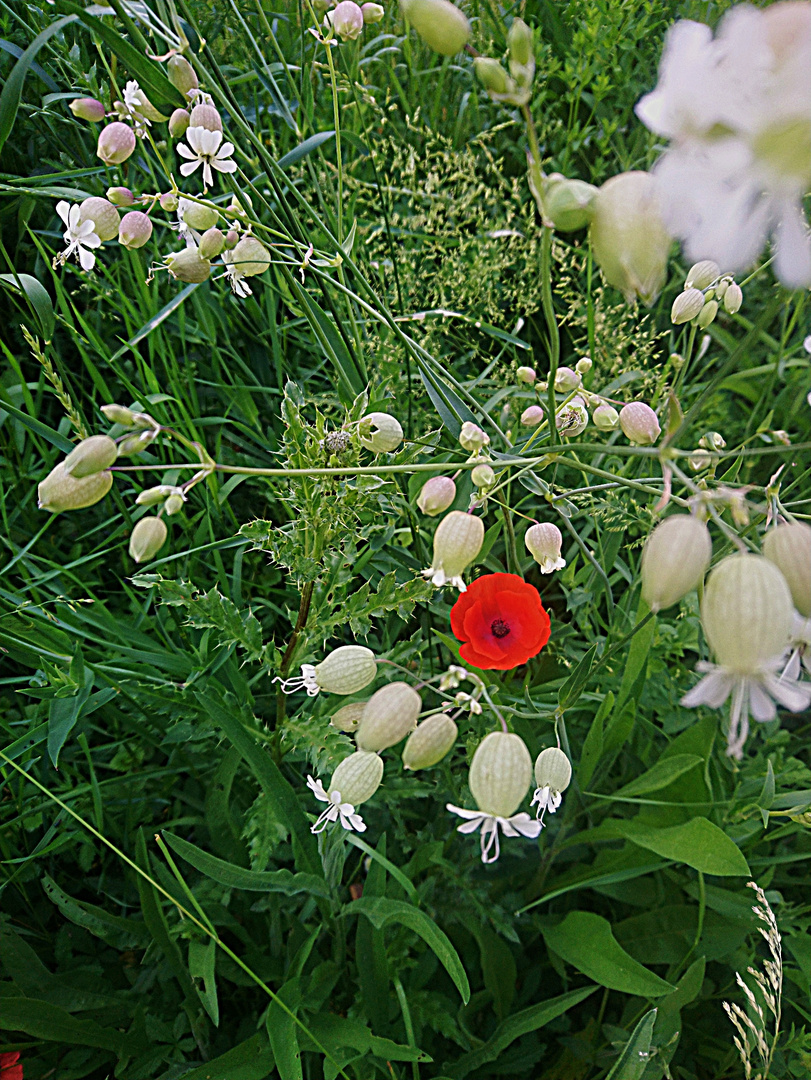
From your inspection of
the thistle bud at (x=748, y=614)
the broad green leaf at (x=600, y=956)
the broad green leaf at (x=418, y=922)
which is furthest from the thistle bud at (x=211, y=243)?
the broad green leaf at (x=600, y=956)

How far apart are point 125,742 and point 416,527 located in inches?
19.6

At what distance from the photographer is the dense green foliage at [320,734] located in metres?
0.82

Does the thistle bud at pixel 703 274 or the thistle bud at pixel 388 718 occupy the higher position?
the thistle bud at pixel 703 274

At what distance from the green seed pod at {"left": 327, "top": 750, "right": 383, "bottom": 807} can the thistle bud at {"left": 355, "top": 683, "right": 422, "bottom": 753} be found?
5 centimetres

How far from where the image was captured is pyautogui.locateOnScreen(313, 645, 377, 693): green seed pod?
2.02ft

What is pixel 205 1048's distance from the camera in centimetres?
87

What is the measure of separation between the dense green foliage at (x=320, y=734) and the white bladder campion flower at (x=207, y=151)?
1.8 inches

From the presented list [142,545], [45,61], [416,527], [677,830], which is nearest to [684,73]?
[142,545]

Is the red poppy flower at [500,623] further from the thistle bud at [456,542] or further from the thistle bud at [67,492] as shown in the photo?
the thistle bud at [67,492]

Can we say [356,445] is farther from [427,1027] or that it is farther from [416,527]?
[427,1027]

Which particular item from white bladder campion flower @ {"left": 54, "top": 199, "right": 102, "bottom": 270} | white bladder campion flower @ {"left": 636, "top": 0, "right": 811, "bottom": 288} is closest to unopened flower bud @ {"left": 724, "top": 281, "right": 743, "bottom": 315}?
white bladder campion flower @ {"left": 636, "top": 0, "right": 811, "bottom": 288}

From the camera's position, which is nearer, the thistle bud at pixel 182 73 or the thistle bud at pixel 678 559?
the thistle bud at pixel 678 559

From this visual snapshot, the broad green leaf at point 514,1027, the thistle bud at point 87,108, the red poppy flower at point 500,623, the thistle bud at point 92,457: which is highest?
the thistle bud at point 87,108

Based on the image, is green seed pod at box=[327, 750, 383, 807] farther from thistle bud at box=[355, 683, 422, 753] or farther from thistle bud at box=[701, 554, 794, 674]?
thistle bud at box=[701, 554, 794, 674]
